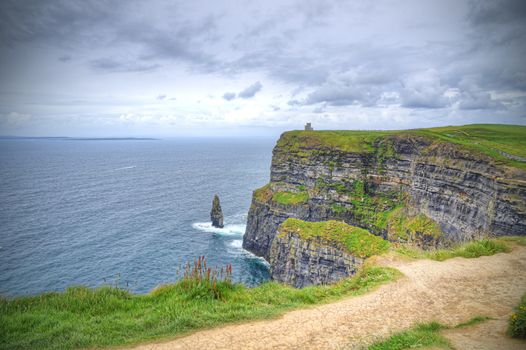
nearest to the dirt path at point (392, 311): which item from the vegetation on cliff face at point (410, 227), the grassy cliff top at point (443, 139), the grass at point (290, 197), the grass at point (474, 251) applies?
the grass at point (474, 251)

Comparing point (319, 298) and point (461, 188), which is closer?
point (319, 298)

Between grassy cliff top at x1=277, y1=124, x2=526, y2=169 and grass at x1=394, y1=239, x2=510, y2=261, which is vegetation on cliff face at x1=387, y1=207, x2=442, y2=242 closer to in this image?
grassy cliff top at x1=277, y1=124, x2=526, y2=169

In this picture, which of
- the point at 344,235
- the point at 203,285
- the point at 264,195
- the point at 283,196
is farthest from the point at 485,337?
the point at 264,195

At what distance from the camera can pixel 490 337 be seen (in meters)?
10.1

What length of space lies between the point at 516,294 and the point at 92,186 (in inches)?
4974

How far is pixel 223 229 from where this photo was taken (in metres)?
79.1

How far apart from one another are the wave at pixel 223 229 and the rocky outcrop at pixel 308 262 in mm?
30717

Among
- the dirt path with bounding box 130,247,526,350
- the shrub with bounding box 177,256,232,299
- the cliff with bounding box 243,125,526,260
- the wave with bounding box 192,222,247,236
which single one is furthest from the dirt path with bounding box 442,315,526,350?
the wave with bounding box 192,222,247,236

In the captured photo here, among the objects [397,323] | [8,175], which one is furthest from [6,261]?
[8,175]

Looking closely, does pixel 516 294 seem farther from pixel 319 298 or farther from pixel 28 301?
pixel 28 301

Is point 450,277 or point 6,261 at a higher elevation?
point 450,277

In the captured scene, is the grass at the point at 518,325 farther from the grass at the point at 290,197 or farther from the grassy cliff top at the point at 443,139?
the grass at the point at 290,197

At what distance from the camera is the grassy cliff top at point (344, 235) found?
112 feet

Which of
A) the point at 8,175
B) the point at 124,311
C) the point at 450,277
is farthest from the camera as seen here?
the point at 8,175
